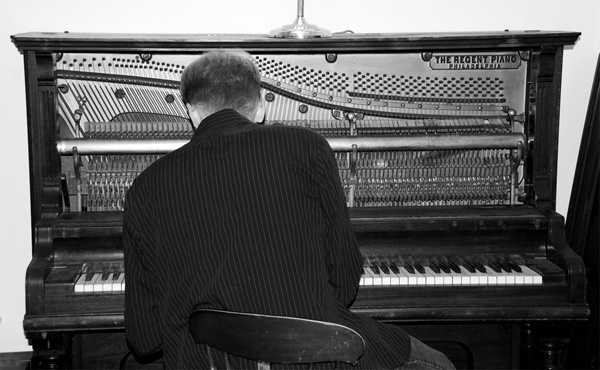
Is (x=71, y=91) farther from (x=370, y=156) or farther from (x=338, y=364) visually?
(x=338, y=364)

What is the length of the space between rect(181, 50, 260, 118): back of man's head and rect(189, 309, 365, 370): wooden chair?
0.56m

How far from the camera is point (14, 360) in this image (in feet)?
10.9

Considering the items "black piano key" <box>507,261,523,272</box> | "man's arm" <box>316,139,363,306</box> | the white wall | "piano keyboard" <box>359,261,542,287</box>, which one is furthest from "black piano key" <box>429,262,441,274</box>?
the white wall

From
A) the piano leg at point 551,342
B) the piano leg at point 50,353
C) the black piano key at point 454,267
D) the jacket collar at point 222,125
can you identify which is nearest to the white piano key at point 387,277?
the black piano key at point 454,267

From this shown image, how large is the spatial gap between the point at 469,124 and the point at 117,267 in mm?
1411

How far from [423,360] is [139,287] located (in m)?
0.85

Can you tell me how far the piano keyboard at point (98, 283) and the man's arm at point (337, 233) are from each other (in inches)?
33.2

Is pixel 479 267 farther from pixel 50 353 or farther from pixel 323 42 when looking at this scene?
pixel 50 353

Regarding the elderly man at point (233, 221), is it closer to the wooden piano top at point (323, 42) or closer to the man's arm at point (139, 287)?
the man's arm at point (139, 287)

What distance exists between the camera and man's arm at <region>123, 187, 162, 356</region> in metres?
1.87

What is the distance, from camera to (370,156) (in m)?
2.87

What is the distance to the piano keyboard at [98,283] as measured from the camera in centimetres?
251

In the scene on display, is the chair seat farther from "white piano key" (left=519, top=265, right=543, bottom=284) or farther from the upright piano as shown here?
"white piano key" (left=519, top=265, right=543, bottom=284)

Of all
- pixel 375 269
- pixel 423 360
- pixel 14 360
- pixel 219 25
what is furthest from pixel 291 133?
pixel 14 360
